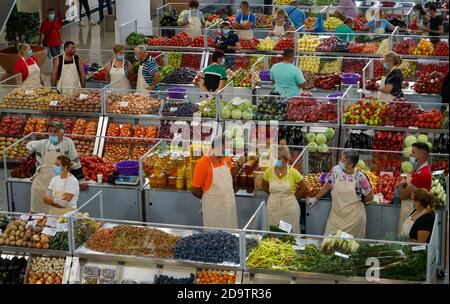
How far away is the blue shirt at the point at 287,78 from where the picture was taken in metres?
14.2

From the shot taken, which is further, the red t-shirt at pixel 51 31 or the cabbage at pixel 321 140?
the red t-shirt at pixel 51 31

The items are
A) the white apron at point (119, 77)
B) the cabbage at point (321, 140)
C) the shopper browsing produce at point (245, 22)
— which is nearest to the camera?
the cabbage at point (321, 140)

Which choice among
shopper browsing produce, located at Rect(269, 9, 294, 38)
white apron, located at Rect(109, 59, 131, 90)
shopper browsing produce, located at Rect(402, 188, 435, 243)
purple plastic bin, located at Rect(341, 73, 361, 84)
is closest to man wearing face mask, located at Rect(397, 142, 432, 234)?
shopper browsing produce, located at Rect(402, 188, 435, 243)

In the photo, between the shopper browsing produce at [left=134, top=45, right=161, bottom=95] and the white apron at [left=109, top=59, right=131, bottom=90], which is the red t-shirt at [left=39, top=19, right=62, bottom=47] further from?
the shopper browsing produce at [left=134, top=45, right=161, bottom=95]

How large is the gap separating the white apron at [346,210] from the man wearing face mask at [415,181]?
1.50 ft

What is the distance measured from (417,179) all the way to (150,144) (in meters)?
4.19

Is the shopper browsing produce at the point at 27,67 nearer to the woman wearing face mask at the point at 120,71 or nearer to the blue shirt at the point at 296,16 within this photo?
the woman wearing face mask at the point at 120,71

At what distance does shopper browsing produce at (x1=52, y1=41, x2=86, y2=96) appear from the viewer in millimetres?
15508

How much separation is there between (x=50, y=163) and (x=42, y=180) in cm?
25

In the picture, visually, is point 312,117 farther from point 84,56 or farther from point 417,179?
point 84,56

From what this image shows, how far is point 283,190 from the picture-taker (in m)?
10.6

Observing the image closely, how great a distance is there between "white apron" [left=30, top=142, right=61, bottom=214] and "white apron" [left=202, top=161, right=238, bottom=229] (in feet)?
7.09

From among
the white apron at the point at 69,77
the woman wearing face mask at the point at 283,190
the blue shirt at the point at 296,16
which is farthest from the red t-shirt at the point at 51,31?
the woman wearing face mask at the point at 283,190

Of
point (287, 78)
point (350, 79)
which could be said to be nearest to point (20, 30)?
point (350, 79)
